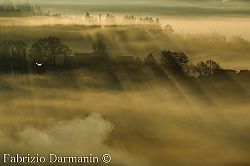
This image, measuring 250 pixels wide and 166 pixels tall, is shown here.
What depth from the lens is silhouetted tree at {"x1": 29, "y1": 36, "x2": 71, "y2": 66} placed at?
395cm

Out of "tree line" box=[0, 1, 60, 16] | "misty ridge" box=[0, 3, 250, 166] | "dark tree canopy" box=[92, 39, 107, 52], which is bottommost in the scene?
"misty ridge" box=[0, 3, 250, 166]

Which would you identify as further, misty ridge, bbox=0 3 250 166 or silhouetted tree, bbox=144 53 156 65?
silhouetted tree, bbox=144 53 156 65

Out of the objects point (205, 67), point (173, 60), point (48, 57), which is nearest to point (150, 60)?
point (173, 60)

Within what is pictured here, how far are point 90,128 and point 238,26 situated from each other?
1.45 metres

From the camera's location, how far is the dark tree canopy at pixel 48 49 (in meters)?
3.95

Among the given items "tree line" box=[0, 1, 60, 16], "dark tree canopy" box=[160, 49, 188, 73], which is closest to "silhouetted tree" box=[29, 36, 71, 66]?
"tree line" box=[0, 1, 60, 16]

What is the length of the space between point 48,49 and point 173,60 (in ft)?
3.32

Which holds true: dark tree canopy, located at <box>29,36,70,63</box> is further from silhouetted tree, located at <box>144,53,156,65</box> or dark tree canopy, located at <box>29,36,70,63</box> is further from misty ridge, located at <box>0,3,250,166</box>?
silhouetted tree, located at <box>144,53,156,65</box>

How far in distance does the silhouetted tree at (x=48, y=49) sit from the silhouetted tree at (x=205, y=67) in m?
1.05

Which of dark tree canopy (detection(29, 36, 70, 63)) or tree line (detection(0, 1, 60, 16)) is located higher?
tree line (detection(0, 1, 60, 16))

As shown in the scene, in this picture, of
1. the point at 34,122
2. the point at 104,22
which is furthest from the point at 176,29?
the point at 34,122

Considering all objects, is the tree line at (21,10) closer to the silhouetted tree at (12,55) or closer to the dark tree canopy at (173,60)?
the silhouetted tree at (12,55)

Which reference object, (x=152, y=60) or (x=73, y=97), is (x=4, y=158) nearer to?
(x=73, y=97)

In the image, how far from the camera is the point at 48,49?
3.95 m
